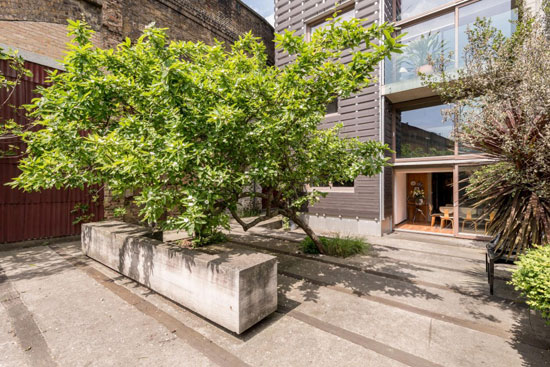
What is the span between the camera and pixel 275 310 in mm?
3994

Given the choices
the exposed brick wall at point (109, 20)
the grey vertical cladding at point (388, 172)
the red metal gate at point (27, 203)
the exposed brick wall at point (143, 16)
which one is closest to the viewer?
the red metal gate at point (27, 203)

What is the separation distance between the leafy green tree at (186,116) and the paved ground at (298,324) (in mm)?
1518

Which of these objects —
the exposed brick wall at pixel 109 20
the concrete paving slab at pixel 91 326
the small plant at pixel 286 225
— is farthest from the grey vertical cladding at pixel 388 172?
the concrete paving slab at pixel 91 326

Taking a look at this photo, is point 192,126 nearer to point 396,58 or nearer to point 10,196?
point 10,196

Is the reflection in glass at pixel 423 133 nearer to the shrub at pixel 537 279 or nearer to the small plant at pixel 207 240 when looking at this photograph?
the shrub at pixel 537 279

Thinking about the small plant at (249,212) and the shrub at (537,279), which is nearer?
the shrub at (537,279)

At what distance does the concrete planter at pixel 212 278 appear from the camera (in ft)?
11.0

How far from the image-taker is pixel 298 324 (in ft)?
12.0

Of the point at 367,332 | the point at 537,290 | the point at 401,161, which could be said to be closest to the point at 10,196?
the point at 367,332

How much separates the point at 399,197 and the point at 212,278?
1024cm

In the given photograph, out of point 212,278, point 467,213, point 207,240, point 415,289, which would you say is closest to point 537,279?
point 415,289

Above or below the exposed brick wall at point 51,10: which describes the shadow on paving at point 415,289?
below

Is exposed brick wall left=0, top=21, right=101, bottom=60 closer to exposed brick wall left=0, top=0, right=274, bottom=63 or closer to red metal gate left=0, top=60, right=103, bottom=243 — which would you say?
exposed brick wall left=0, top=0, right=274, bottom=63

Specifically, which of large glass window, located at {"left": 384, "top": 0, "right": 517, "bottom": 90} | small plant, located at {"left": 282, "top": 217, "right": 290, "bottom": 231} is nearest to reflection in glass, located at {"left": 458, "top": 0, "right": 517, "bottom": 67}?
large glass window, located at {"left": 384, "top": 0, "right": 517, "bottom": 90}
